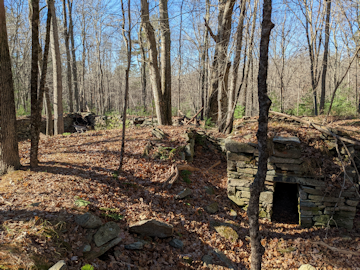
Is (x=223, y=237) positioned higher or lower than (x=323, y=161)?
lower

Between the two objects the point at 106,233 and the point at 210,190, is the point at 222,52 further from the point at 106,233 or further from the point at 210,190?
the point at 106,233

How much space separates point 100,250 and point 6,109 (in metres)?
3.51

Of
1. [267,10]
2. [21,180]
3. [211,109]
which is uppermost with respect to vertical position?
[267,10]

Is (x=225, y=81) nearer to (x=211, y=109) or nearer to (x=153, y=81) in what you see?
(x=211, y=109)

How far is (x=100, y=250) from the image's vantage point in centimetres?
313

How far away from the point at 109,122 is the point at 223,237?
12412mm

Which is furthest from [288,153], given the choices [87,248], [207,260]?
[87,248]

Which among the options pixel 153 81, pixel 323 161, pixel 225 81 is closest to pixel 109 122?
pixel 153 81

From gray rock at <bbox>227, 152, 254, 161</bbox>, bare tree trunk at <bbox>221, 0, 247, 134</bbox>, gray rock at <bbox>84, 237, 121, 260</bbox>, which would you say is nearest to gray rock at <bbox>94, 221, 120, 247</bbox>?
gray rock at <bbox>84, 237, 121, 260</bbox>

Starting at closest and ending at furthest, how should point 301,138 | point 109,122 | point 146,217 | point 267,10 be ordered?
point 267,10 → point 146,217 → point 301,138 → point 109,122

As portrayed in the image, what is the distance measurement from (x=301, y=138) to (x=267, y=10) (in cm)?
348

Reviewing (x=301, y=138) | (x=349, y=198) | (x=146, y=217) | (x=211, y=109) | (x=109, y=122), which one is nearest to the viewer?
(x=146, y=217)

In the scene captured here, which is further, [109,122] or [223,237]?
[109,122]

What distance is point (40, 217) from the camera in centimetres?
320
